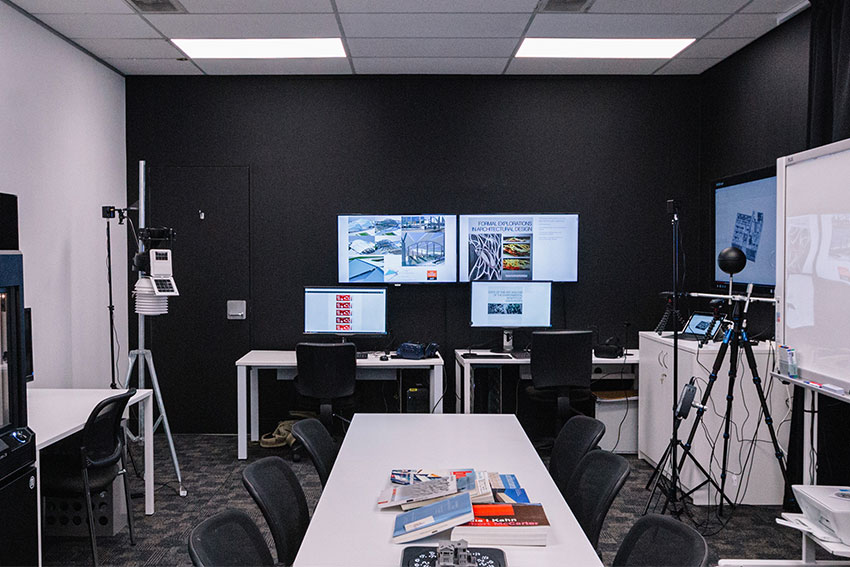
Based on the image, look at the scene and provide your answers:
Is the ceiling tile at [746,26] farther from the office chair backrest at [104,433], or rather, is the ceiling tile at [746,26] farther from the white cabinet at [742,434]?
the office chair backrest at [104,433]

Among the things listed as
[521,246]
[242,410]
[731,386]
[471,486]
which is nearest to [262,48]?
[521,246]

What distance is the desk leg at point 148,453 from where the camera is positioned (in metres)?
3.57

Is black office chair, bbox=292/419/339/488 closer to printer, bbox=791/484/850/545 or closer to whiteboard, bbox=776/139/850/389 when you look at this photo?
printer, bbox=791/484/850/545

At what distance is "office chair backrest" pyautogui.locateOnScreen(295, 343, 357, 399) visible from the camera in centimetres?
439

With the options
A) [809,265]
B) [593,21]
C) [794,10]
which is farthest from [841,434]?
[593,21]

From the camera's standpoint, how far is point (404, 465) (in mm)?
2484

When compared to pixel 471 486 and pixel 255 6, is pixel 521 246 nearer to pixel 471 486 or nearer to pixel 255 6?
pixel 255 6

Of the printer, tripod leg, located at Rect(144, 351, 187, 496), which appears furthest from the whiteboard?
tripod leg, located at Rect(144, 351, 187, 496)

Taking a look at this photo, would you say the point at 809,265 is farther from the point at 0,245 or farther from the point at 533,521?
the point at 0,245

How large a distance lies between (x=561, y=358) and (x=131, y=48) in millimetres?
3765

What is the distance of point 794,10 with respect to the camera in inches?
155

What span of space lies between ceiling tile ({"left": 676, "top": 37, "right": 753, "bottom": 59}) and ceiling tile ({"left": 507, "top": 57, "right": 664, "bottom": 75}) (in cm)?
23

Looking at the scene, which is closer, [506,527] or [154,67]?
[506,527]

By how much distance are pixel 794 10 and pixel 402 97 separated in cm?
280
